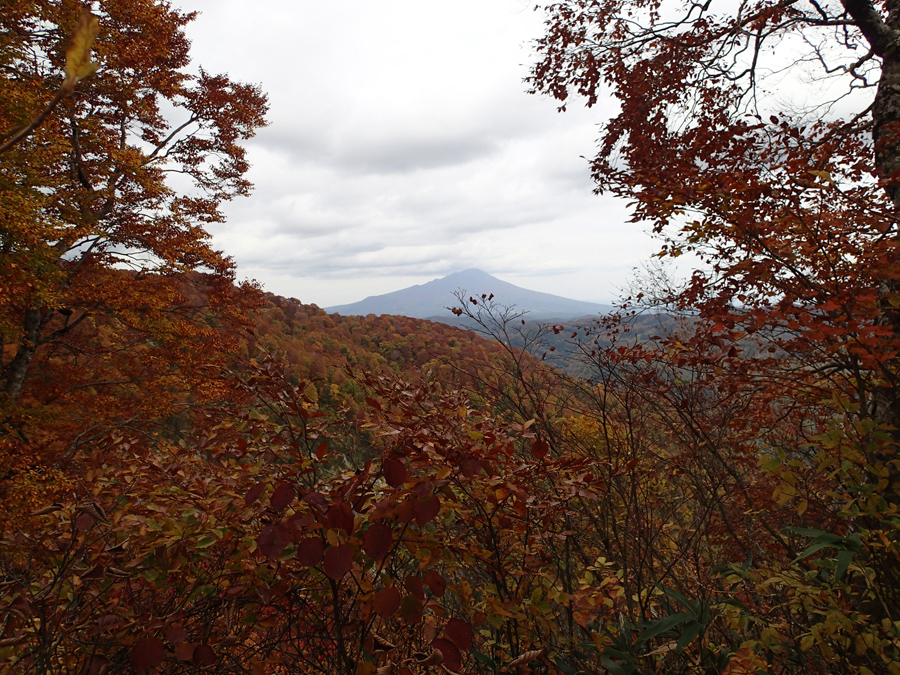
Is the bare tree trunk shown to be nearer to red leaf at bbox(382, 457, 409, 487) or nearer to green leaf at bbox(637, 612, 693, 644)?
red leaf at bbox(382, 457, 409, 487)

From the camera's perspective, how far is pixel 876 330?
2254 mm

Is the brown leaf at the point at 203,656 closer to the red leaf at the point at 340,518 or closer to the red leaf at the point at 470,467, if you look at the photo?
the red leaf at the point at 340,518

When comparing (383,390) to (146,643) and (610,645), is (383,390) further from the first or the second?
(610,645)

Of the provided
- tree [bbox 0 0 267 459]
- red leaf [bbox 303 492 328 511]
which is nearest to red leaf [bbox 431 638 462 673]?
red leaf [bbox 303 492 328 511]

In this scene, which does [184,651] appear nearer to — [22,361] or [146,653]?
[146,653]

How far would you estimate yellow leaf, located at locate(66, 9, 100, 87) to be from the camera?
0.60 metres

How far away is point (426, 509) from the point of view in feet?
5.13

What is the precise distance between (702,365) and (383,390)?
2.54 m

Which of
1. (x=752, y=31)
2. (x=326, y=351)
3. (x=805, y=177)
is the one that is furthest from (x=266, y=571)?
(x=326, y=351)

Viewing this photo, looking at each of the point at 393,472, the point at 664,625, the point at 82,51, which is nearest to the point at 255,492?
the point at 393,472

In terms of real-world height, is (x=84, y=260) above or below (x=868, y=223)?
above

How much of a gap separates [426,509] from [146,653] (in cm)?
105

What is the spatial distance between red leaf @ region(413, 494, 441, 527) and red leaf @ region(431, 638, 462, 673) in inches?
16.8

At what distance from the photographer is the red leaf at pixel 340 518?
5.05 ft
